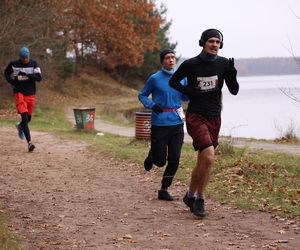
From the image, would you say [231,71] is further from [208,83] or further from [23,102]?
[23,102]

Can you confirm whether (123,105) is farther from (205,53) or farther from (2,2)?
(205,53)

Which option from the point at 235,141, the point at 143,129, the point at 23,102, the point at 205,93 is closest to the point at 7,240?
the point at 205,93

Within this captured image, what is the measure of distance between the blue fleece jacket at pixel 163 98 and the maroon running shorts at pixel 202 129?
2.73ft

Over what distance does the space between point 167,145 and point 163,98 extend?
662 millimetres

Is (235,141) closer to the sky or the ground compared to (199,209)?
closer to the ground

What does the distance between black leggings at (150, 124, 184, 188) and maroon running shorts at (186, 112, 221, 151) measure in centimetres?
88

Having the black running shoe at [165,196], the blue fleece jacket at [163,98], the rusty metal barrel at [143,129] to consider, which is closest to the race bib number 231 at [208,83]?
the blue fleece jacket at [163,98]

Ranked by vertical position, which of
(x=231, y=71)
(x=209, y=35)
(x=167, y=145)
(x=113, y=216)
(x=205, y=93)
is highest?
(x=209, y=35)

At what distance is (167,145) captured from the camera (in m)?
8.02

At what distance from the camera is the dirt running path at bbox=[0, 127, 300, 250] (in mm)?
5867

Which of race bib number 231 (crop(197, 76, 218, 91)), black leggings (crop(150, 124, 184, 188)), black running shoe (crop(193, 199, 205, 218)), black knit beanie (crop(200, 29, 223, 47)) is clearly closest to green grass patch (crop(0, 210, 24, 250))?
black running shoe (crop(193, 199, 205, 218))

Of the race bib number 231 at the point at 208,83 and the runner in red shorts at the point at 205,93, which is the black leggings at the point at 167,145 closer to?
the runner in red shorts at the point at 205,93

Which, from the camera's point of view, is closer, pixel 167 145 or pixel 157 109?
pixel 157 109

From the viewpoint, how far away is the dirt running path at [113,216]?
587 cm
